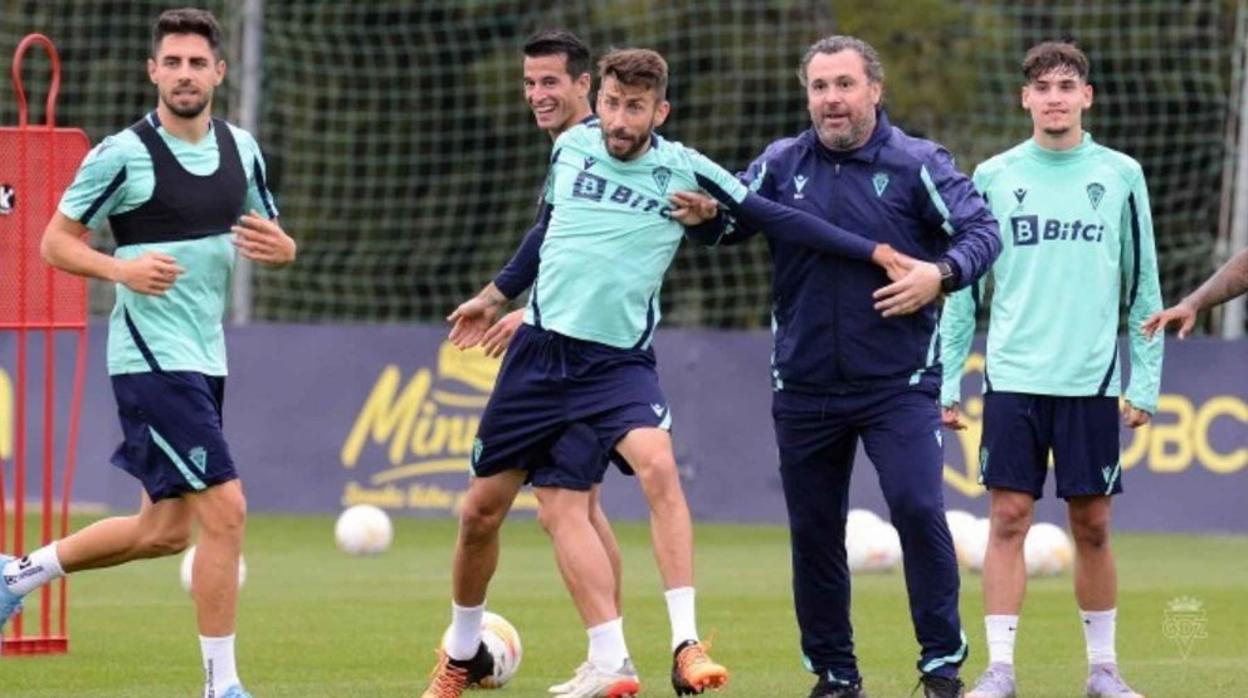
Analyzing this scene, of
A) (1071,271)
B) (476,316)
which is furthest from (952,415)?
(476,316)

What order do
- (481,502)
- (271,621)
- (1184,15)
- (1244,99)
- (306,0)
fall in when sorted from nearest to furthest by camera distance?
(481,502) < (271,621) < (1244,99) < (1184,15) < (306,0)

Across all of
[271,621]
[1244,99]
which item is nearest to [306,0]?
[1244,99]

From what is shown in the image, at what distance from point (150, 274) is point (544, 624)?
13.4 ft

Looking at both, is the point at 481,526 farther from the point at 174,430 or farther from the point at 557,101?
the point at 557,101

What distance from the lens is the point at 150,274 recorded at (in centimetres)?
834

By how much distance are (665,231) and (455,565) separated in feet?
4.48

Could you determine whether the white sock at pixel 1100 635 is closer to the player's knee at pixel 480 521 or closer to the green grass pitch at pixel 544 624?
the green grass pitch at pixel 544 624

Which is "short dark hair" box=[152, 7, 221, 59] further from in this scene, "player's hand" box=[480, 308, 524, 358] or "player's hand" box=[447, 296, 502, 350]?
"player's hand" box=[480, 308, 524, 358]

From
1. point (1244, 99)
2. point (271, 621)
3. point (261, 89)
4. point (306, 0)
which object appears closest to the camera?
point (271, 621)

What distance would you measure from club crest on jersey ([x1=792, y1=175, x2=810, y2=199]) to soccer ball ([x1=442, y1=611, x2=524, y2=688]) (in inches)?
Answer: 77.5

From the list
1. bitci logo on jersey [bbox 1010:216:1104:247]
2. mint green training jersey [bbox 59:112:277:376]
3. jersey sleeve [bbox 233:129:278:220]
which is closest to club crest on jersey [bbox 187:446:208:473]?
mint green training jersey [bbox 59:112:277:376]

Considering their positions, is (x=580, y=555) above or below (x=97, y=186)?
below

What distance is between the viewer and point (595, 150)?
9047 millimetres

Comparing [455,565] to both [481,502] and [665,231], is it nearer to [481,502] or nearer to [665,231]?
[481,502]
